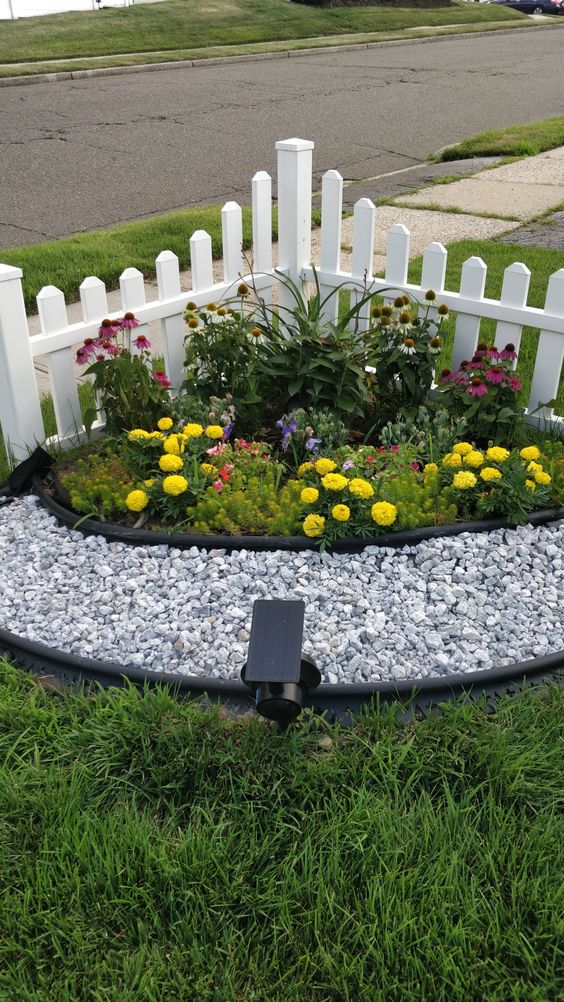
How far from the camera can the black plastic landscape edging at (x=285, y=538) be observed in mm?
3074

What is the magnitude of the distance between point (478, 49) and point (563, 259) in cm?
1813

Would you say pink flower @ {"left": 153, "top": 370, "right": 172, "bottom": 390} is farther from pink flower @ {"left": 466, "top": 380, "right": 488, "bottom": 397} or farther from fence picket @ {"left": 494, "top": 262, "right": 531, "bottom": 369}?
fence picket @ {"left": 494, "top": 262, "right": 531, "bottom": 369}

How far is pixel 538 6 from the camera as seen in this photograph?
36125mm

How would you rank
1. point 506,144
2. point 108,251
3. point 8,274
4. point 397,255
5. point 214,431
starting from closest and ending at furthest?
1. point 8,274
2. point 214,431
3. point 397,255
4. point 108,251
5. point 506,144

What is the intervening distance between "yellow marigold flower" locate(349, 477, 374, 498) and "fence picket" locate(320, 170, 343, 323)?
1.32 meters

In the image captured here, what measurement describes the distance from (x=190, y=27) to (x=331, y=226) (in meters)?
19.7

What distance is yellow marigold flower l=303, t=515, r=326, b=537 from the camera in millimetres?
3053

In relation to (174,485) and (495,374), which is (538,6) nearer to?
(495,374)

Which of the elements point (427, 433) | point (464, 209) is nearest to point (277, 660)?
point (427, 433)

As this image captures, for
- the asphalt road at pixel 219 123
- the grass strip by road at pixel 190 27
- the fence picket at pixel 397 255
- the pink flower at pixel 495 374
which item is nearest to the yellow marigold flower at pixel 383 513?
the pink flower at pixel 495 374

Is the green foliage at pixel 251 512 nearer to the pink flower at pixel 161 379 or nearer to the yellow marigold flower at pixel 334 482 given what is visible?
the yellow marigold flower at pixel 334 482

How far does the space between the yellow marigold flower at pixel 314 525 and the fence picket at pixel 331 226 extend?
1.43 m

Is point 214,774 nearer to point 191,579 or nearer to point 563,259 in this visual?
point 191,579

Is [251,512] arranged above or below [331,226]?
below
